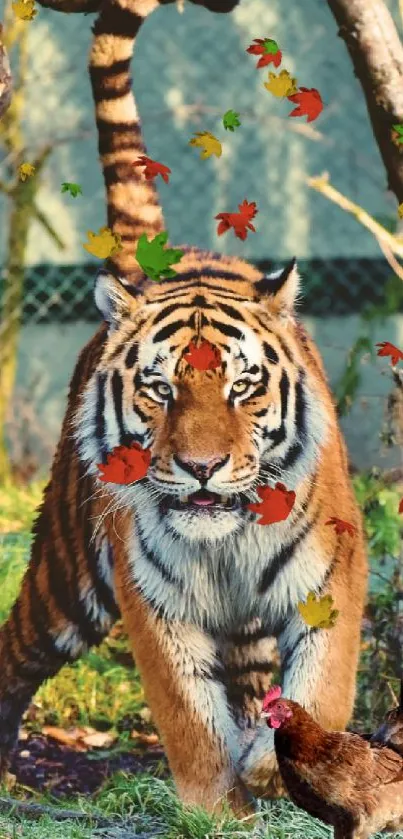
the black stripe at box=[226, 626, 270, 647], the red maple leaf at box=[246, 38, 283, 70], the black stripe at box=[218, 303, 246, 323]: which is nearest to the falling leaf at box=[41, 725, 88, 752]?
the black stripe at box=[226, 626, 270, 647]

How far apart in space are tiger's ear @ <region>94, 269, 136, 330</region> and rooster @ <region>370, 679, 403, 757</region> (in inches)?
54.3

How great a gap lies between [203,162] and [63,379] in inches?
57.0

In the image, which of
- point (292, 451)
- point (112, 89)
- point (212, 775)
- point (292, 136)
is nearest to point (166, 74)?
point (292, 136)

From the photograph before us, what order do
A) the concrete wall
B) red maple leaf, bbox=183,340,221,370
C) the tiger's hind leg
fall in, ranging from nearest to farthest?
1. red maple leaf, bbox=183,340,221,370
2. the tiger's hind leg
3. the concrete wall

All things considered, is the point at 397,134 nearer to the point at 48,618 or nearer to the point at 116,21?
the point at 116,21

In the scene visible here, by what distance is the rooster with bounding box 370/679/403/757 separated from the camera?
3.93 m

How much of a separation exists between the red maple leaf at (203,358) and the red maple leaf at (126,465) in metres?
0.28

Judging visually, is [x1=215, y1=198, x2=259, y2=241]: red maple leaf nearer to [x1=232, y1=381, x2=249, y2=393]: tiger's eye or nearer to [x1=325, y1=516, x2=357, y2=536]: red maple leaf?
[x1=232, y1=381, x2=249, y2=393]: tiger's eye

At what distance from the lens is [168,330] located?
4379 millimetres

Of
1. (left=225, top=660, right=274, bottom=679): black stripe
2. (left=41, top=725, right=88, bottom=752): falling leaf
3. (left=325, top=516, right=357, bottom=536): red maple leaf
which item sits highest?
(left=325, top=516, right=357, bottom=536): red maple leaf

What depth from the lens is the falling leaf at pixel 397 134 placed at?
454 centimetres

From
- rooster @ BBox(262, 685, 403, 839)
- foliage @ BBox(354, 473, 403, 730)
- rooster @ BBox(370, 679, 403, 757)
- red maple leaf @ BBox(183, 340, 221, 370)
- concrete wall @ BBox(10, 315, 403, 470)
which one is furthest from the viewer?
concrete wall @ BBox(10, 315, 403, 470)

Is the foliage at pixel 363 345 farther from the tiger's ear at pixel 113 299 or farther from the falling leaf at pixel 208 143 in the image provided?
the falling leaf at pixel 208 143

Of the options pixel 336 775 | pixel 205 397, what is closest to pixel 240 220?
pixel 205 397
